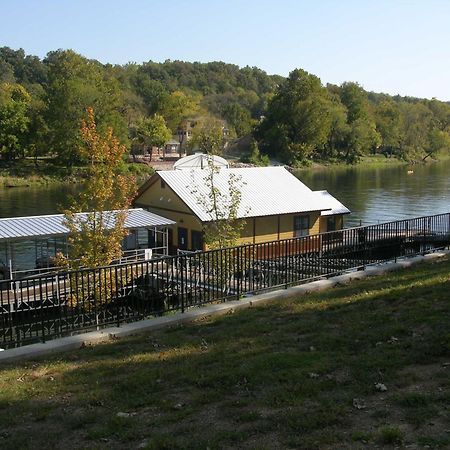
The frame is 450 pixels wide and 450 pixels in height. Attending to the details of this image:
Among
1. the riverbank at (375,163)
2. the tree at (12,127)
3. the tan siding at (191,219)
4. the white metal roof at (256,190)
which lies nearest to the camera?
the white metal roof at (256,190)

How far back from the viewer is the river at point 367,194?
54.0 meters

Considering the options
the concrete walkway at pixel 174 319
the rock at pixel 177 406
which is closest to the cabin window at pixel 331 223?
the concrete walkway at pixel 174 319

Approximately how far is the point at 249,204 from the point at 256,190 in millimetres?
1746

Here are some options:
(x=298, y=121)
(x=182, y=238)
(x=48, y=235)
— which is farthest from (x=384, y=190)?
(x=48, y=235)

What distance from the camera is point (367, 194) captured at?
229ft

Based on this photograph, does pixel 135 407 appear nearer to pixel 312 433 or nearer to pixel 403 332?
pixel 312 433

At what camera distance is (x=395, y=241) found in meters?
18.4

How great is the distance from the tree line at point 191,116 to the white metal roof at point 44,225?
35.6 meters

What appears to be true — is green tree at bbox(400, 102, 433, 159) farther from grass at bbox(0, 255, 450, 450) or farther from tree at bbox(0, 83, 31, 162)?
grass at bbox(0, 255, 450, 450)

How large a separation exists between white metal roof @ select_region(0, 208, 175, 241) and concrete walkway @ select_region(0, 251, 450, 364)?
494 inches

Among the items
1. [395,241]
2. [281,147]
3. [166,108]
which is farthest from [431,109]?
[395,241]

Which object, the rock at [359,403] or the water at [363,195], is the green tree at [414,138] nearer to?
the water at [363,195]

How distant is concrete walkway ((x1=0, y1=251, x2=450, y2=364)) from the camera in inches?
349

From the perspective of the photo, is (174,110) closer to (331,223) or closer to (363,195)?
(363,195)
